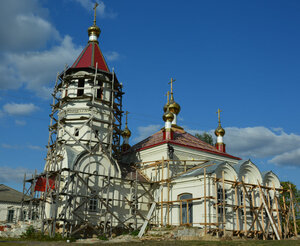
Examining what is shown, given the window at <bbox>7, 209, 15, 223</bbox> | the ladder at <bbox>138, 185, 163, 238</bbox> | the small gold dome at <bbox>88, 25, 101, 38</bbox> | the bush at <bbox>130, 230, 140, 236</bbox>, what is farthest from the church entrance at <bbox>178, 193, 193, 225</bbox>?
the window at <bbox>7, 209, 15, 223</bbox>

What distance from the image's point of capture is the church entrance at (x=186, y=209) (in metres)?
20.1

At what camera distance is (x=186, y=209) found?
2066 cm

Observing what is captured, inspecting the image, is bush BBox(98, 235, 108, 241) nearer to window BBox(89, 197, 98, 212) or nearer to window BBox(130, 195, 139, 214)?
window BBox(89, 197, 98, 212)

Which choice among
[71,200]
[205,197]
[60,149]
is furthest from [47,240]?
[205,197]

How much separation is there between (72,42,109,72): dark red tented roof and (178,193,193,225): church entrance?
Result: 31.8 feet

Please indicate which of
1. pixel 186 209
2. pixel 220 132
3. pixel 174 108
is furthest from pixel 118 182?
pixel 220 132

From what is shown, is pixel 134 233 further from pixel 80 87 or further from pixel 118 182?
pixel 80 87

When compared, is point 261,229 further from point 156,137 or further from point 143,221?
point 156,137

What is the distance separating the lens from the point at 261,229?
20.1 m

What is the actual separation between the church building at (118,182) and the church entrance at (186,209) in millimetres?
55

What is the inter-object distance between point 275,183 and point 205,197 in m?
6.81

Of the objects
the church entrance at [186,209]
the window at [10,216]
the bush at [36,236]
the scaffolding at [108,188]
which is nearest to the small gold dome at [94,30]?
the scaffolding at [108,188]

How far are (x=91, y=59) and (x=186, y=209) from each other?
1141 cm

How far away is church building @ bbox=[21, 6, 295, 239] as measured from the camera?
757 inches
